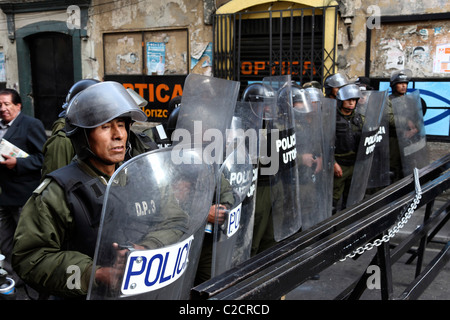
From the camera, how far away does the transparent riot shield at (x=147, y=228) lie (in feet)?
3.98

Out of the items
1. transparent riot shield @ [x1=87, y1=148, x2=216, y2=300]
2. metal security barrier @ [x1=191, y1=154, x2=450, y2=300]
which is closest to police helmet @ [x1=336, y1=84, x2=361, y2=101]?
metal security barrier @ [x1=191, y1=154, x2=450, y2=300]

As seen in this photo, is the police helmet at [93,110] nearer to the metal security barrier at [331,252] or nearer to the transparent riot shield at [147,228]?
the transparent riot shield at [147,228]

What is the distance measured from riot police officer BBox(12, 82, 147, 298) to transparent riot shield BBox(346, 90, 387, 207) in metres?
2.87

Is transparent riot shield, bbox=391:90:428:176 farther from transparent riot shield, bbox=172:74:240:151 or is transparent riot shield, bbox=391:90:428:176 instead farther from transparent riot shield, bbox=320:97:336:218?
transparent riot shield, bbox=172:74:240:151

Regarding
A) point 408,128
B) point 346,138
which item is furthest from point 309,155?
point 408,128

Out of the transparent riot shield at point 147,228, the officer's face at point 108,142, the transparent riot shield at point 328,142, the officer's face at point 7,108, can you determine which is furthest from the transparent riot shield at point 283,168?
the officer's face at point 7,108

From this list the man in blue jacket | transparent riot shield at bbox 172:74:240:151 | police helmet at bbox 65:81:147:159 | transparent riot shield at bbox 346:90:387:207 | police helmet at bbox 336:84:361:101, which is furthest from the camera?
police helmet at bbox 336:84:361:101

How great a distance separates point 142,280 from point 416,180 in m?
1.41

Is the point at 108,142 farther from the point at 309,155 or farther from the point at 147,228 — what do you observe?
the point at 309,155

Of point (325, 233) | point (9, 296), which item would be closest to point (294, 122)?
point (325, 233)

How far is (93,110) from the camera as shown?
5.54 ft

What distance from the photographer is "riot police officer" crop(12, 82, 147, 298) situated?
1.52 m

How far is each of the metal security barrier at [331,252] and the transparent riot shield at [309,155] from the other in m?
1.05

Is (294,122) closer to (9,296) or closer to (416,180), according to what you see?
(416,180)
